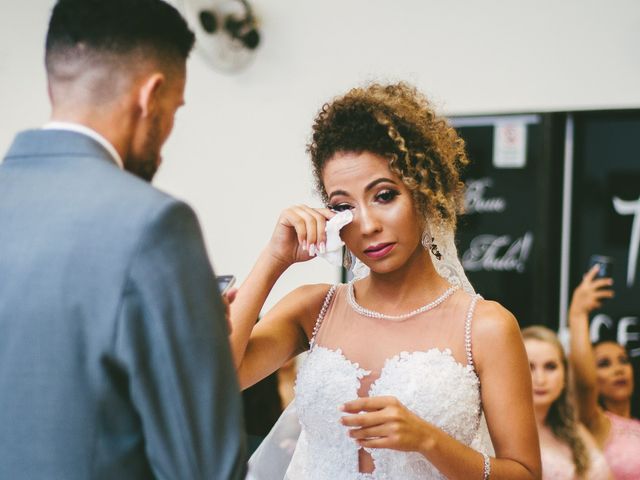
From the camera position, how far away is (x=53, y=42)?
112 centimetres

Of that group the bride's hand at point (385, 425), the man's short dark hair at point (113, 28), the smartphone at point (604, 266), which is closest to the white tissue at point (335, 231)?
the bride's hand at point (385, 425)

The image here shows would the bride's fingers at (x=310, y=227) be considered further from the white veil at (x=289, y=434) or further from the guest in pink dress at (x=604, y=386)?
the guest in pink dress at (x=604, y=386)

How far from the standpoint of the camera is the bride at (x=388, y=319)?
162 cm

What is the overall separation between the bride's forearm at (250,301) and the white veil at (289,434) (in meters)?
0.27

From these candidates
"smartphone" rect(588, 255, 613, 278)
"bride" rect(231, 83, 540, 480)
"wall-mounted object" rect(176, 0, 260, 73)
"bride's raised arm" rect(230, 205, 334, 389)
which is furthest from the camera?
"wall-mounted object" rect(176, 0, 260, 73)

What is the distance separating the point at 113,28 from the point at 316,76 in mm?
3361

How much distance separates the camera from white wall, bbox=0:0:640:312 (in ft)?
12.3

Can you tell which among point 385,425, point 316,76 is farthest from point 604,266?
point 385,425

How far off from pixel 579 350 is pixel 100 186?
2.93m

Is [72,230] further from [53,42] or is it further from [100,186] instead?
[53,42]

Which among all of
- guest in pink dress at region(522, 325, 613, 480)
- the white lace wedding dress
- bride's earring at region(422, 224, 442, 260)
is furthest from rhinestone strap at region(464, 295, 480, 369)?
guest in pink dress at region(522, 325, 613, 480)

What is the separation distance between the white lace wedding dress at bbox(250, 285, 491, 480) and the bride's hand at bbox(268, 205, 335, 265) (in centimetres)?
19

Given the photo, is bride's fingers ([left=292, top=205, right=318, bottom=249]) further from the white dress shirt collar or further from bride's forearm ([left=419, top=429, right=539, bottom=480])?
the white dress shirt collar

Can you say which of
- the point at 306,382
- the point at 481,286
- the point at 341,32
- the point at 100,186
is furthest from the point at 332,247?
the point at 341,32
